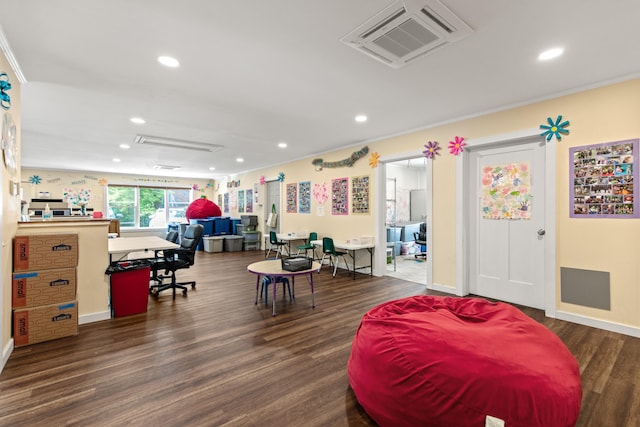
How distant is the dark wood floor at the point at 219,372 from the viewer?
1827mm

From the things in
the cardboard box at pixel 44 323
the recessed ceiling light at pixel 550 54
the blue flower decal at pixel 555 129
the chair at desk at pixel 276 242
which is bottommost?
the cardboard box at pixel 44 323

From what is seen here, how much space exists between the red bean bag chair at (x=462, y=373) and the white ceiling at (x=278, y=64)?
205cm

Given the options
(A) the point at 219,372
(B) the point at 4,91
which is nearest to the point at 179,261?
(A) the point at 219,372

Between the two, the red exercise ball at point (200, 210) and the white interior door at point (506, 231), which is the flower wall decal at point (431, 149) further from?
the red exercise ball at point (200, 210)

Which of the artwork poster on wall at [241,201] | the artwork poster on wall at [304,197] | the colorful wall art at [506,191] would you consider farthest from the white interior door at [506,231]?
the artwork poster on wall at [241,201]

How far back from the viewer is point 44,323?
9.24 ft

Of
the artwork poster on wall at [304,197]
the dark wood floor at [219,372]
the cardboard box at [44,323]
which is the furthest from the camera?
the artwork poster on wall at [304,197]

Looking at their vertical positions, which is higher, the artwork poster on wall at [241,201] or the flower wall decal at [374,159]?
the flower wall decal at [374,159]

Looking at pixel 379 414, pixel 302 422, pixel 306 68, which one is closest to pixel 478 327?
pixel 379 414

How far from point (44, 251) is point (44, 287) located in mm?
341

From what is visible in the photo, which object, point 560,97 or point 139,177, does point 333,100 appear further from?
point 139,177

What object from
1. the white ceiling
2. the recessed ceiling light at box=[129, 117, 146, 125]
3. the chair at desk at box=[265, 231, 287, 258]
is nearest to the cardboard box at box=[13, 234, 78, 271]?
the white ceiling

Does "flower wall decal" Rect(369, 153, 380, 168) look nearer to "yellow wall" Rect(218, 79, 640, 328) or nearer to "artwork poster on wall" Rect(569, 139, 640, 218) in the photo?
"yellow wall" Rect(218, 79, 640, 328)

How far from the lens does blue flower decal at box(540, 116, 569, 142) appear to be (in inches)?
131
